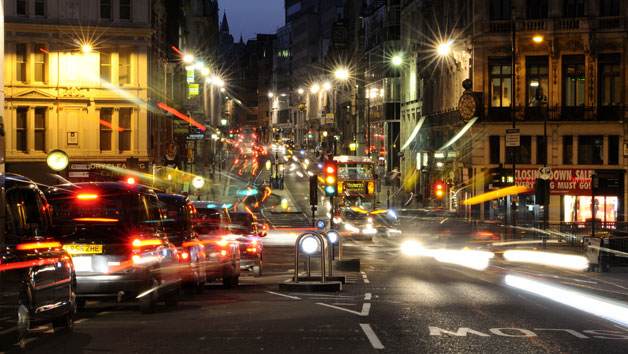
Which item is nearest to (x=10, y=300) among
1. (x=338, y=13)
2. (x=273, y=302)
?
(x=273, y=302)

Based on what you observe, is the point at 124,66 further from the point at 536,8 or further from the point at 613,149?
the point at 613,149

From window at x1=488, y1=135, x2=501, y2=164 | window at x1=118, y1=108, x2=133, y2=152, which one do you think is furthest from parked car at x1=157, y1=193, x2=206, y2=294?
window at x1=488, y1=135, x2=501, y2=164

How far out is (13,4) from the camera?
50.4 meters

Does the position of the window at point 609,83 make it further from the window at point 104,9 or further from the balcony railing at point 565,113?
the window at point 104,9

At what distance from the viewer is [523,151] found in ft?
190

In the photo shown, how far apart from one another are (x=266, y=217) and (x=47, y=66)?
17.2 metres

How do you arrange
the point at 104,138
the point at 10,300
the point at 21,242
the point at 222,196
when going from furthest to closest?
the point at 222,196
the point at 104,138
the point at 21,242
the point at 10,300

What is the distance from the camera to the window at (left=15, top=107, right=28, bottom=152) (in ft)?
164

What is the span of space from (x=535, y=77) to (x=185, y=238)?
142 feet

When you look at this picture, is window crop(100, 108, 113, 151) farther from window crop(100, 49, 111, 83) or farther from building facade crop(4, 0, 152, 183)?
window crop(100, 49, 111, 83)

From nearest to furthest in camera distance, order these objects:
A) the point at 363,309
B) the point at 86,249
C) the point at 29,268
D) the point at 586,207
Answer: the point at 29,268, the point at 86,249, the point at 363,309, the point at 586,207

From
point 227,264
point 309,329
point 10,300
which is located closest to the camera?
point 10,300

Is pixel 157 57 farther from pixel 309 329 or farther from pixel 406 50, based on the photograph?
pixel 309 329

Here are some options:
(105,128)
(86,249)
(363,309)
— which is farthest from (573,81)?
(86,249)
